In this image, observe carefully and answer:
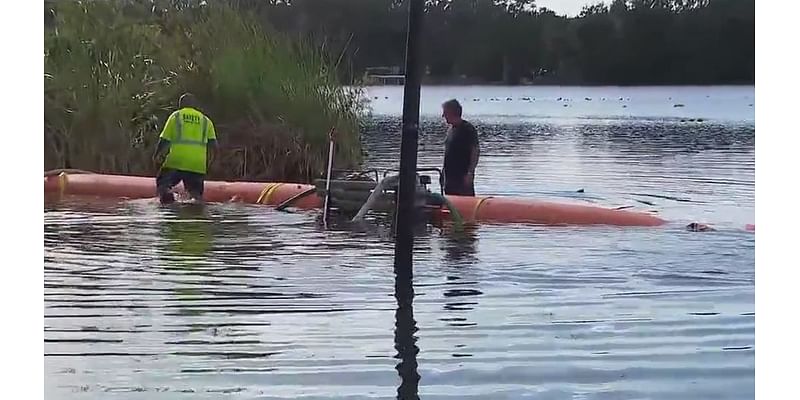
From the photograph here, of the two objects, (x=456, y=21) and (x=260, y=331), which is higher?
(x=456, y=21)

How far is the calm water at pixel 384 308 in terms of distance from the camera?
5.30 meters

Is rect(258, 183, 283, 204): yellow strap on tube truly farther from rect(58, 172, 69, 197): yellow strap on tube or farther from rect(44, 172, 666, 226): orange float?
rect(58, 172, 69, 197): yellow strap on tube

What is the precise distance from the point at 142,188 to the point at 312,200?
1.85 metres

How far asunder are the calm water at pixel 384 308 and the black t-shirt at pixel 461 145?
0.60 meters

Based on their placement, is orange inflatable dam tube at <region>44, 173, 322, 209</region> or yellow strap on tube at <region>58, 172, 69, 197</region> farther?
yellow strap on tube at <region>58, 172, 69, 197</region>

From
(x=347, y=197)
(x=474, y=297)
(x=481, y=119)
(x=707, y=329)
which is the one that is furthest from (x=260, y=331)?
(x=481, y=119)

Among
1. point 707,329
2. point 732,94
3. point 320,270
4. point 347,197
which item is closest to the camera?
point 707,329

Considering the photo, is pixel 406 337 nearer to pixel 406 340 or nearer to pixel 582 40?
pixel 406 340

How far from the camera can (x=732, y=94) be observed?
9008mm

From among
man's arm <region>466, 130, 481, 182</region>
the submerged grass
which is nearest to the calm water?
man's arm <region>466, 130, 481, 182</region>

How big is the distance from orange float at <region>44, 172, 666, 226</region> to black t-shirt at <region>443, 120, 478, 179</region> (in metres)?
0.33

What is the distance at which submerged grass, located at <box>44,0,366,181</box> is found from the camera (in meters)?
12.9

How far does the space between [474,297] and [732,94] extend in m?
3.23
